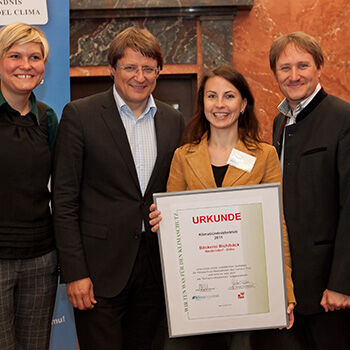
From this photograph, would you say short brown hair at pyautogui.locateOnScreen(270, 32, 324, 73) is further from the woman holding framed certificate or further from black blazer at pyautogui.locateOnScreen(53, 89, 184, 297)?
black blazer at pyautogui.locateOnScreen(53, 89, 184, 297)

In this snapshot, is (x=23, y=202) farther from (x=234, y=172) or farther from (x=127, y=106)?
(x=234, y=172)

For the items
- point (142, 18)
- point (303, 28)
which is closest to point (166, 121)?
point (142, 18)

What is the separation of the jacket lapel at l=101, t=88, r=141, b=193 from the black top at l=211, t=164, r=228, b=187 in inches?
14.2

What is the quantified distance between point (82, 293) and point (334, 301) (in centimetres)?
110

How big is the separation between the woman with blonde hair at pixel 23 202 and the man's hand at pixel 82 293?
0.36 ft

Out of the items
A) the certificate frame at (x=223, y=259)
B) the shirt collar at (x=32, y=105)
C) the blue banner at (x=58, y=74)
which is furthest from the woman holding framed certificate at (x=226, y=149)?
the blue banner at (x=58, y=74)

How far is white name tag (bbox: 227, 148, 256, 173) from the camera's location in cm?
190

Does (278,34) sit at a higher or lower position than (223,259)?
higher

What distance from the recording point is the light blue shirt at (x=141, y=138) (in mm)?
2100

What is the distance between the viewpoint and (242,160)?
6.29 feet

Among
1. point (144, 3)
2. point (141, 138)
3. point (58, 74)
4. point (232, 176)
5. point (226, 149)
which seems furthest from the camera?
point (144, 3)

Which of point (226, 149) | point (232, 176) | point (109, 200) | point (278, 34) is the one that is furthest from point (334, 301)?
point (278, 34)

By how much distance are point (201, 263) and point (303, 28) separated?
3.11 meters

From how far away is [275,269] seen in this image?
1797 mm
